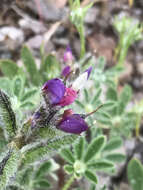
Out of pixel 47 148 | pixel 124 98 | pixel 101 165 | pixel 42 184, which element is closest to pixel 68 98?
pixel 47 148

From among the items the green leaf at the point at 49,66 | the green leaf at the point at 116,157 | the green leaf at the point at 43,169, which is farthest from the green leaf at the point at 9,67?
the green leaf at the point at 116,157

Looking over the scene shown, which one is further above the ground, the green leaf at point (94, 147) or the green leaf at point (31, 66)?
the green leaf at point (31, 66)

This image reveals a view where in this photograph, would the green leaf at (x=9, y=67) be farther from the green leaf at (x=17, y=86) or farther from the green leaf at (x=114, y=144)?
the green leaf at (x=114, y=144)

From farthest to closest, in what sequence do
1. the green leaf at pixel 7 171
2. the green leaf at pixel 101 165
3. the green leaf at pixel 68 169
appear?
1. the green leaf at pixel 101 165
2. the green leaf at pixel 68 169
3. the green leaf at pixel 7 171

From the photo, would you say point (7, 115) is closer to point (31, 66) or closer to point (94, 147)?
point (94, 147)

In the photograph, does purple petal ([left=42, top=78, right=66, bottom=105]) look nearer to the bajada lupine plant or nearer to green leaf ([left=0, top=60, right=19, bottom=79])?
the bajada lupine plant

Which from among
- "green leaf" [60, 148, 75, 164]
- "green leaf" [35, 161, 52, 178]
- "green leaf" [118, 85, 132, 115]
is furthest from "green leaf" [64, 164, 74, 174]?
"green leaf" [118, 85, 132, 115]

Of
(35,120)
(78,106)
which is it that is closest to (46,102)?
(35,120)

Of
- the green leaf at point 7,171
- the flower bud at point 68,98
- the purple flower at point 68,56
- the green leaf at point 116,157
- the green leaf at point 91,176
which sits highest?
the purple flower at point 68,56
